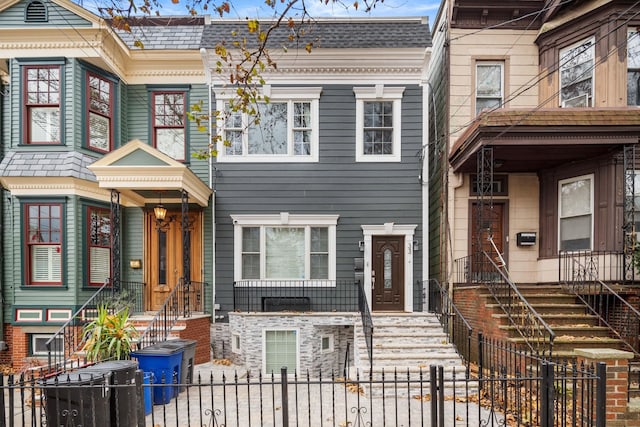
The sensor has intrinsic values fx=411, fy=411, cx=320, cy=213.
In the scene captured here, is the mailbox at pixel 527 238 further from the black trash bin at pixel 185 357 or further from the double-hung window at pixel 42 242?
the double-hung window at pixel 42 242

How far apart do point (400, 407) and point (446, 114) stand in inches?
293

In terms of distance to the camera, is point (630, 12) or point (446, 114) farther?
point (446, 114)

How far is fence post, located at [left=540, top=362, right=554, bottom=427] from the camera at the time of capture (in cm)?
473

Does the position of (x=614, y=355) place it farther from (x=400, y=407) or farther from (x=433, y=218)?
(x=433, y=218)

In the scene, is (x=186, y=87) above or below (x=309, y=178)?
above

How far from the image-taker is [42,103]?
Result: 10172mm

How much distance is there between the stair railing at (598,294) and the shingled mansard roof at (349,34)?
6487 millimetres

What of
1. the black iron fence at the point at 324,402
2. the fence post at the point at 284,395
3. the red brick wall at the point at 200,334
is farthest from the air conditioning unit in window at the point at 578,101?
the red brick wall at the point at 200,334

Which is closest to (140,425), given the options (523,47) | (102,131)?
(102,131)

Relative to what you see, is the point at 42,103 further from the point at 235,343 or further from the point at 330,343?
the point at 330,343

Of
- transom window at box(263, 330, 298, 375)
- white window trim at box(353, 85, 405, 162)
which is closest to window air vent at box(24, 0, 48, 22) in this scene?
white window trim at box(353, 85, 405, 162)

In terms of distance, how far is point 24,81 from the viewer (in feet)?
33.3

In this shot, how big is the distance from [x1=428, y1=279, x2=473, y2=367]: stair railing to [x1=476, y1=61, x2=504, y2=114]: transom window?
15.9 ft

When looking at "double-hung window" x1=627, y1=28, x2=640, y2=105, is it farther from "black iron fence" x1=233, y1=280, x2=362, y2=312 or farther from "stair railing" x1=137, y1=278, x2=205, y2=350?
"stair railing" x1=137, y1=278, x2=205, y2=350
